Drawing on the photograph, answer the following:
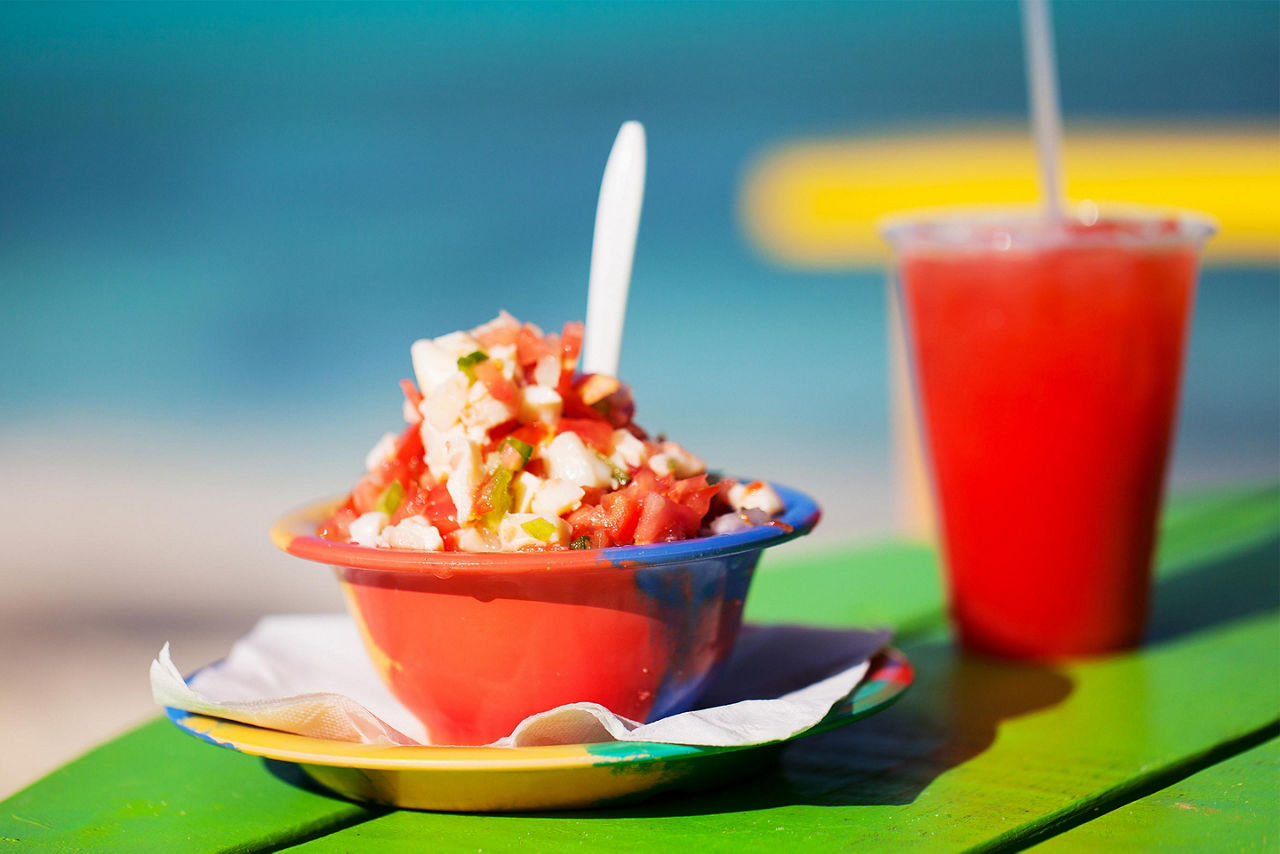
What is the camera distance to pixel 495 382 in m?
1.02

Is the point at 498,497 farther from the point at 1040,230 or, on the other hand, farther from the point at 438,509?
the point at 1040,230

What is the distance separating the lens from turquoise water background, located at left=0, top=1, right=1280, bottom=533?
8.39 meters

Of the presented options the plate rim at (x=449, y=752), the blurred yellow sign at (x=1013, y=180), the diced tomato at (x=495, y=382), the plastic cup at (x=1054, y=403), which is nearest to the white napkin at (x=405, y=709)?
the plate rim at (x=449, y=752)

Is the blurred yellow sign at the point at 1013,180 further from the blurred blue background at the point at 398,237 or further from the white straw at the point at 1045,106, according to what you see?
the blurred blue background at the point at 398,237

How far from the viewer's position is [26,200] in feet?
41.9

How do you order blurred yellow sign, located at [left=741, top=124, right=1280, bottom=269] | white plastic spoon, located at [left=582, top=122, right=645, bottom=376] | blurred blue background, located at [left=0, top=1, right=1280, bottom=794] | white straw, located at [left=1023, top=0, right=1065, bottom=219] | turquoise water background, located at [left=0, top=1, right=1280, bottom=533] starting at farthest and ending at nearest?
turquoise water background, located at [left=0, top=1, right=1280, bottom=533]
blurred blue background, located at [left=0, top=1, right=1280, bottom=794]
blurred yellow sign, located at [left=741, top=124, right=1280, bottom=269]
white straw, located at [left=1023, top=0, right=1065, bottom=219]
white plastic spoon, located at [left=582, top=122, right=645, bottom=376]

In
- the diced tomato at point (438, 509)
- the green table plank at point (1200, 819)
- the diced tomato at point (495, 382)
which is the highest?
the diced tomato at point (495, 382)

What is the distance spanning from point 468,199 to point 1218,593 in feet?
40.9

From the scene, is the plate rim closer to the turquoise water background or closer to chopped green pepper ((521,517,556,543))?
chopped green pepper ((521,517,556,543))

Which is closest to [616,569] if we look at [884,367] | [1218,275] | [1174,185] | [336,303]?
[1174,185]

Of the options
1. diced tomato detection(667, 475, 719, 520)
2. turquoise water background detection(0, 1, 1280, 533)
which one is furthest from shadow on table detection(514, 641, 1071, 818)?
turquoise water background detection(0, 1, 1280, 533)

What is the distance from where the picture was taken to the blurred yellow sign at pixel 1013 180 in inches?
100

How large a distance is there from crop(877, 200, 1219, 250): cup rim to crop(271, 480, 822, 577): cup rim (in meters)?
0.58

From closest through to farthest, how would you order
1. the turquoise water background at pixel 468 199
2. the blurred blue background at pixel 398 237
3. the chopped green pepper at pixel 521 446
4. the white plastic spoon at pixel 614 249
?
the chopped green pepper at pixel 521 446
the white plastic spoon at pixel 614 249
the blurred blue background at pixel 398 237
the turquoise water background at pixel 468 199
